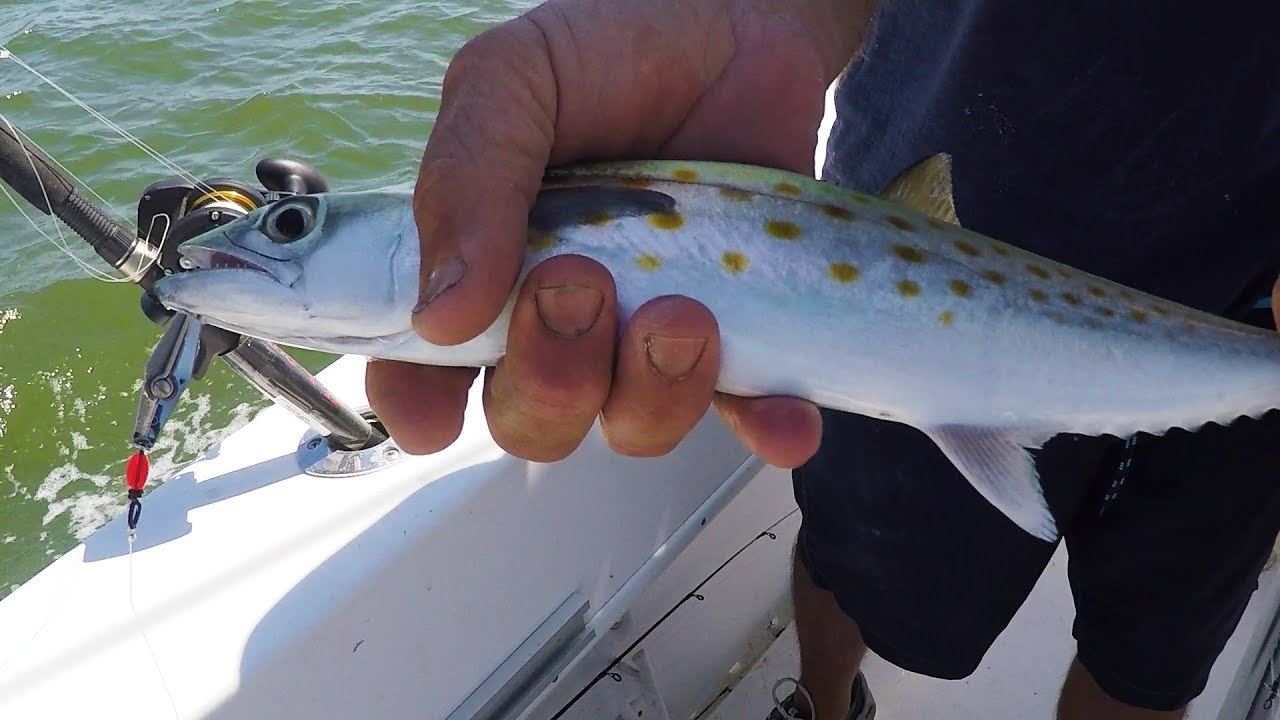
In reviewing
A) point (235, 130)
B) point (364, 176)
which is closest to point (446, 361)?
point (364, 176)

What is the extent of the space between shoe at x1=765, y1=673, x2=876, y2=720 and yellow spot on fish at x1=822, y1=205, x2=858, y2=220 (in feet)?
6.07

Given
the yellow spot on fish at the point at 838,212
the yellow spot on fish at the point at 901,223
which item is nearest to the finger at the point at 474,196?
the yellow spot on fish at the point at 838,212

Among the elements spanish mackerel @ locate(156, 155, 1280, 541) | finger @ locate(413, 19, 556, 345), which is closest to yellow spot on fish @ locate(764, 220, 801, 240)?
spanish mackerel @ locate(156, 155, 1280, 541)

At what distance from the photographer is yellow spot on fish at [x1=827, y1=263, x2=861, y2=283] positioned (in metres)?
1.60

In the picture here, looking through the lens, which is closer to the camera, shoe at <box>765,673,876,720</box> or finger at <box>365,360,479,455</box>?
finger at <box>365,360,479,455</box>

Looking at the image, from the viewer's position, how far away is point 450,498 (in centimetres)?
228

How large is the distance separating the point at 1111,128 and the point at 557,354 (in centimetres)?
127

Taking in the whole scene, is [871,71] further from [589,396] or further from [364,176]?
[364,176]

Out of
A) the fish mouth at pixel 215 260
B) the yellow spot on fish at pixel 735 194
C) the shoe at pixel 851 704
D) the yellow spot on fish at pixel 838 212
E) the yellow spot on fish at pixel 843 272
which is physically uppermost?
the yellow spot on fish at pixel 838 212

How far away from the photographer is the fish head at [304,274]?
1.53 meters

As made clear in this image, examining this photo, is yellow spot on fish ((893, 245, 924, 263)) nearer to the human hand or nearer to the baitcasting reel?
the human hand

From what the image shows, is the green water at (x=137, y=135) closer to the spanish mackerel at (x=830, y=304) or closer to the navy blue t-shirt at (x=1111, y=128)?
the spanish mackerel at (x=830, y=304)

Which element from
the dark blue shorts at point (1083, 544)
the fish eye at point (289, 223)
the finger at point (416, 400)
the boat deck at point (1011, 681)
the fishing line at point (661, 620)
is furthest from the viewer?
the boat deck at point (1011, 681)

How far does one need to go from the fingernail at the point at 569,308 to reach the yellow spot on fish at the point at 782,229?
A: 319 millimetres
